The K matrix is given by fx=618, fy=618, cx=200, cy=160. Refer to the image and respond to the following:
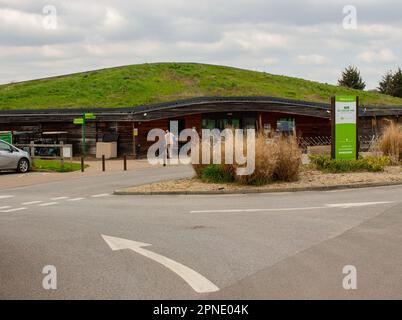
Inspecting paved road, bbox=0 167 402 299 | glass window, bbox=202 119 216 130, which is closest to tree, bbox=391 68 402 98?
glass window, bbox=202 119 216 130

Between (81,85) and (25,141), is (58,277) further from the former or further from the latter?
(81,85)

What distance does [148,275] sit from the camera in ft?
23.9

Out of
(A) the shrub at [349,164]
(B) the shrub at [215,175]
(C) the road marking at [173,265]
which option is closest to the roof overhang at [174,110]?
(A) the shrub at [349,164]

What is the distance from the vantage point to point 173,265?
7797 millimetres

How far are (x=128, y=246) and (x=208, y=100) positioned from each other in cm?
2982

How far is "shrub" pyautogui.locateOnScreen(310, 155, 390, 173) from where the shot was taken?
20.8 meters

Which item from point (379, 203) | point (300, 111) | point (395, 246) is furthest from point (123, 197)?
point (300, 111)

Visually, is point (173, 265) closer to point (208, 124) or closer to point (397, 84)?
point (208, 124)

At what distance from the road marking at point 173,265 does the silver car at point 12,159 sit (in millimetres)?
17175

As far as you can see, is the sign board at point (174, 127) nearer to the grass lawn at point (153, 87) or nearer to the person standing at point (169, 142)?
the person standing at point (169, 142)

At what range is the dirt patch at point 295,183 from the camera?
17359 millimetres

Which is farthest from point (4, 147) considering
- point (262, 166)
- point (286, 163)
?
point (286, 163)

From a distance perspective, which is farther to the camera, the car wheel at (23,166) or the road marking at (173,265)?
the car wheel at (23,166)

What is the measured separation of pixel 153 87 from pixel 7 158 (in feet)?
106
